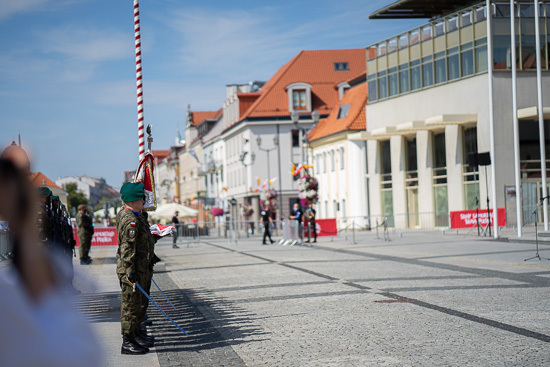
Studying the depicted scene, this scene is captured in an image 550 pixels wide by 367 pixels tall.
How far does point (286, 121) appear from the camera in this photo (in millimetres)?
79500

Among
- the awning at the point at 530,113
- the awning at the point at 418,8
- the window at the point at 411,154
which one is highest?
the awning at the point at 418,8

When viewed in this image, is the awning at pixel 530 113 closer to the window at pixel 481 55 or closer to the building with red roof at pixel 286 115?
the window at pixel 481 55

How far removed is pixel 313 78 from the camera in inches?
3231

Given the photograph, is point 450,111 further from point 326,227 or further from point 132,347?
point 132,347

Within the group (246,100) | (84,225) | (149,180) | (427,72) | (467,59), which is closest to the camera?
(149,180)

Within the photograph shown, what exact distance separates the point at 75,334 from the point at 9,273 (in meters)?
0.24

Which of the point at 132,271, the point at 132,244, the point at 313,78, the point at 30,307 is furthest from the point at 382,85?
the point at 30,307

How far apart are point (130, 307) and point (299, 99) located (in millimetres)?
71815

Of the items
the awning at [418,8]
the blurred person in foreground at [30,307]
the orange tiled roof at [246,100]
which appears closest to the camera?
the blurred person in foreground at [30,307]

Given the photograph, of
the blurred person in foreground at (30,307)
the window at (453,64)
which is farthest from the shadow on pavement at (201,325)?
the window at (453,64)

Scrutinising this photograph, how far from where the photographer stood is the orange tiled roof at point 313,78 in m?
79.8

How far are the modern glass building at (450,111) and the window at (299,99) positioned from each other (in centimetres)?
2363

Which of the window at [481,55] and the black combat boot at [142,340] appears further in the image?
the window at [481,55]

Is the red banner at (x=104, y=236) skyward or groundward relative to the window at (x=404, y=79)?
groundward
